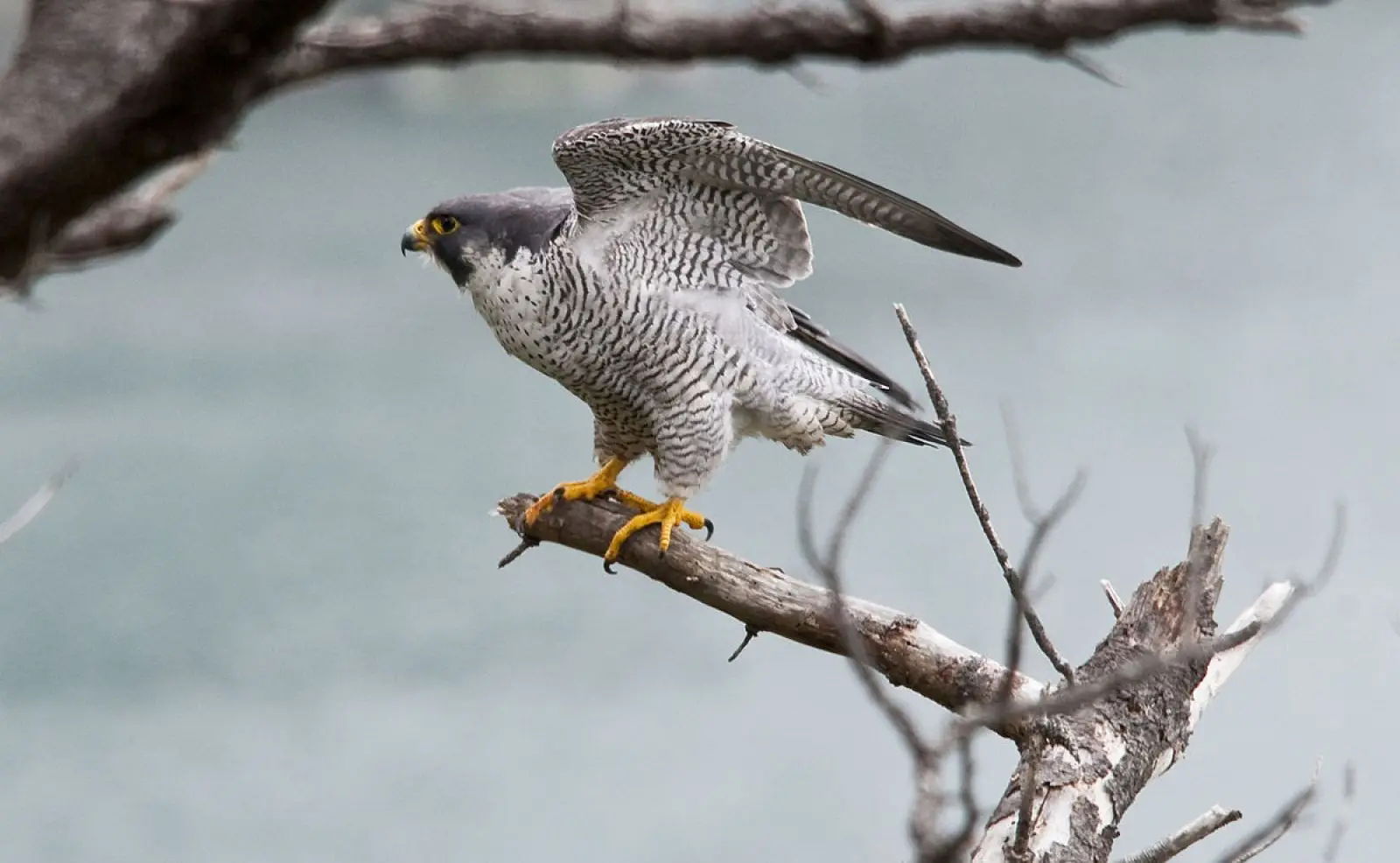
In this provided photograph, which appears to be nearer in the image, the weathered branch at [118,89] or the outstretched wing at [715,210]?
the weathered branch at [118,89]

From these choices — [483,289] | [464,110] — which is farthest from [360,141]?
[483,289]

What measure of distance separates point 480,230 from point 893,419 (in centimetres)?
95

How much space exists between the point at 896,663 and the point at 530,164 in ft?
28.2

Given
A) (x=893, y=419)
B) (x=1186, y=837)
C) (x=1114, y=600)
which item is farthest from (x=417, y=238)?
(x=1186, y=837)

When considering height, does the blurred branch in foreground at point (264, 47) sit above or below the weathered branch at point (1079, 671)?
above

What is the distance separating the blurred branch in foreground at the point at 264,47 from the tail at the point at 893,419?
2076 mm

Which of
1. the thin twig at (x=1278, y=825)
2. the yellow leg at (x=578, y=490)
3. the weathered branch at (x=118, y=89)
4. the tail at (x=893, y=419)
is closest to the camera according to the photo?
the weathered branch at (x=118, y=89)

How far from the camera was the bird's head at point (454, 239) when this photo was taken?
3.04 metres

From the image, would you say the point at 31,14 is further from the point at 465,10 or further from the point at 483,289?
the point at 483,289

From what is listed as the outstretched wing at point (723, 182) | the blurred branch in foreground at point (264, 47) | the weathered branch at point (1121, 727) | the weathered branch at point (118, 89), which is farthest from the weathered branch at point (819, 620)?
the weathered branch at point (118, 89)

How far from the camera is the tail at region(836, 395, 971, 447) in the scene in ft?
10.6

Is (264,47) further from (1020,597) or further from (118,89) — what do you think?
(1020,597)

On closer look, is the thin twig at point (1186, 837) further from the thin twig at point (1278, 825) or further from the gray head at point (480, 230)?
the gray head at point (480, 230)

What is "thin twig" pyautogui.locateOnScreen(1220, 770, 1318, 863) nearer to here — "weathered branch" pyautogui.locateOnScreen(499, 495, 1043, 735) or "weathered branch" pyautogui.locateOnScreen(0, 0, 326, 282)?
"weathered branch" pyautogui.locateOnScreen(499, 495, 1043, 735)
